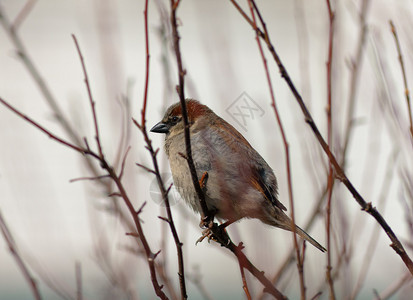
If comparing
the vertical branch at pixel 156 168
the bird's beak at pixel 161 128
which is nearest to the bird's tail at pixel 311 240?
the vertical branch at pixel 156 168

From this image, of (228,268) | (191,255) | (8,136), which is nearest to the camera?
(8,136)

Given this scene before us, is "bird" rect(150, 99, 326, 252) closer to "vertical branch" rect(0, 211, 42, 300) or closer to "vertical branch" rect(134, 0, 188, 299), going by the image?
"vertical branch" rect(134, 0, 188, 299)

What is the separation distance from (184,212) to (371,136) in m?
1.47

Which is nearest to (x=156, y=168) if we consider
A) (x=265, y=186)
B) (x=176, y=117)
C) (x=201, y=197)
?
(x=201, y=197)

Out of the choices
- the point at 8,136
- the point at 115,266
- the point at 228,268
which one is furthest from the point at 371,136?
the point at 228,268

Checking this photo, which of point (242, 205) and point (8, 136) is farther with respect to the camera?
point (8, 136)

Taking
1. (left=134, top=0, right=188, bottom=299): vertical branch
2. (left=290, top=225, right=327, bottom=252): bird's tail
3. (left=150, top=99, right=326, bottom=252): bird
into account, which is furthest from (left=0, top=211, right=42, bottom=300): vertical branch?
(left=290, top=225, right=327, bottom=252): bird's tail

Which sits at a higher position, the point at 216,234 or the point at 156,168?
the point at 156,168

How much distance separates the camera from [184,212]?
3.71 metres

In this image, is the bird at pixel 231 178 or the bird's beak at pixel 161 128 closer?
the bird at pixel 231 178

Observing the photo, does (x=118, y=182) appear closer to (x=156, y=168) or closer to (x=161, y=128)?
(x=156, y=168)

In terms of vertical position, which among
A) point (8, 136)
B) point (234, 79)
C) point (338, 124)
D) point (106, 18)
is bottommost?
point (338, 124)

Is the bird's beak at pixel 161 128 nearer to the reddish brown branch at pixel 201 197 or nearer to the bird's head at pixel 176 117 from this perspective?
the bird's head at pixel 176 117

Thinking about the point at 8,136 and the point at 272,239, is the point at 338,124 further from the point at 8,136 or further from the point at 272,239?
the point at 8,136
